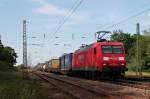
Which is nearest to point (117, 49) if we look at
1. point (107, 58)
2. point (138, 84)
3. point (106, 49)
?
point (106, 49)

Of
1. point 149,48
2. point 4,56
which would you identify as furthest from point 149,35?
point 4,56

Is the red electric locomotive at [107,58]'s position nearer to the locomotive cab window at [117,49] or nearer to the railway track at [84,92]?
the locomotive cab window at [117,49]

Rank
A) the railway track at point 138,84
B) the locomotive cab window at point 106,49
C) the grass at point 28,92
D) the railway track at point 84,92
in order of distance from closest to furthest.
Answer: the grass at point 28,92, the railway track at point 84,92, the railway track at point 138,84, the locomotive cab window at point 106,49

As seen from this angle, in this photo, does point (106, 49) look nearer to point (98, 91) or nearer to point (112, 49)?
point (112, 49)

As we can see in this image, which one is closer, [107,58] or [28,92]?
[28,92]

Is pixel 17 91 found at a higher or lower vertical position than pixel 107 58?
lower

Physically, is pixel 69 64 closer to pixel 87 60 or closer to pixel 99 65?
pixel 87 60

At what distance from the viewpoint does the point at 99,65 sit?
104 feet

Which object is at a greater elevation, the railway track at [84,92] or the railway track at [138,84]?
the railway track at [138,84]

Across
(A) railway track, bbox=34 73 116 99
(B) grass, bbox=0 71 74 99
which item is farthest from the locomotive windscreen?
(B) grass, bbox=0 71 74 99

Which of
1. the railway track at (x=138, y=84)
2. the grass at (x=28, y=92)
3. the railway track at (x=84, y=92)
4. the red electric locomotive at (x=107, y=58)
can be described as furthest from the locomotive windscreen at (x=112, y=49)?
the grass at (x=28, y=92)

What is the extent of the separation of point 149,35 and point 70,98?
76.2 metres

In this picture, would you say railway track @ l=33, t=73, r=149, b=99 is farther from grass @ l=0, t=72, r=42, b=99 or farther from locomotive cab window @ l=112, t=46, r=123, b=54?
locomotive cab window @ l=112, t=46, r=123, b=54

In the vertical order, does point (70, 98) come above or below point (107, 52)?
below
